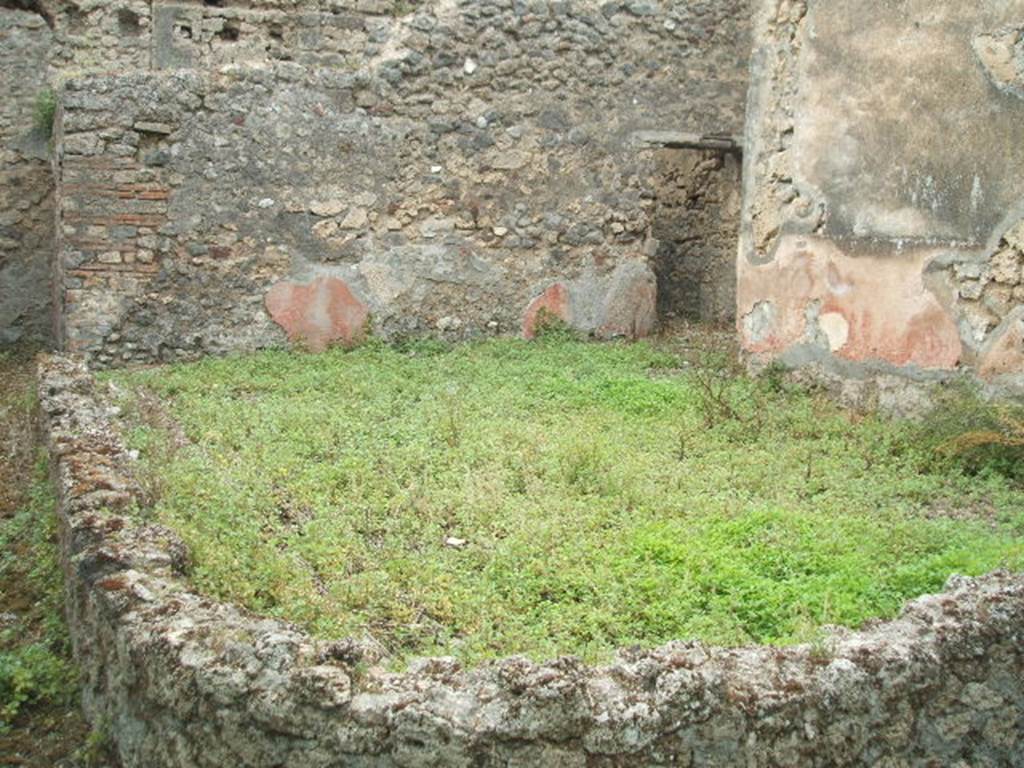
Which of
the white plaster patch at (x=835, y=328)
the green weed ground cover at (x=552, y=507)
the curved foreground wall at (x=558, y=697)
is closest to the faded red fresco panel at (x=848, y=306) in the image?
the white plaster patch at (x=835, y=328)

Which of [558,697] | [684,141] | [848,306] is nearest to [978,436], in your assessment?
[848,306]

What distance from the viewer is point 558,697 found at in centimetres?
246

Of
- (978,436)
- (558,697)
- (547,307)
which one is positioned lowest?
(558,697)

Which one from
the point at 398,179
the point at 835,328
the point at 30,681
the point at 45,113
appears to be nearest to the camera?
the point at 30,681

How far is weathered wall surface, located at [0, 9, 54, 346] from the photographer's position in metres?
9.68

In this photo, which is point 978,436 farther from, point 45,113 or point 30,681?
point 45,113

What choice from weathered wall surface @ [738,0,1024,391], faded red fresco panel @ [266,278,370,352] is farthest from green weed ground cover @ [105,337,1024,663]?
faded red fresco panel @ [266,278,370,352]

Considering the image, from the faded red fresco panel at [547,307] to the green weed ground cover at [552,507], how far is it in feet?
5.63

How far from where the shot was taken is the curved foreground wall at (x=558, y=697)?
8.06ft

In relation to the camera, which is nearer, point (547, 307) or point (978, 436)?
point (978, 436)

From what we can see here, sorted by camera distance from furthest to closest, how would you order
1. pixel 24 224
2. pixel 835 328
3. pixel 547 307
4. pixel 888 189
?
1. pixel 24 224
2. pixel 547 307
3. pixel 835 328
4. pixel 888 189

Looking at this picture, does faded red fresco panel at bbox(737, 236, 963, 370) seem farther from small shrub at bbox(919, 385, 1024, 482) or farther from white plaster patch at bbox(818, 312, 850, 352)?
small shrub at bbox(919, 385, 1024, 482)

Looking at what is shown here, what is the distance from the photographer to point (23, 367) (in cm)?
894

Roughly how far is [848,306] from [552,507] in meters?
2.74
